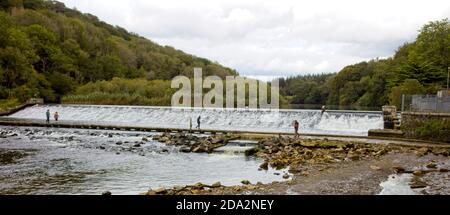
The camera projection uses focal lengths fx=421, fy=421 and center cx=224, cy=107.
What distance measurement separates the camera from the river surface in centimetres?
1444

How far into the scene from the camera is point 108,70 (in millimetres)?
83062

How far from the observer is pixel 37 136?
1157 inches

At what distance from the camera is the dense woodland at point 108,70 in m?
43.4

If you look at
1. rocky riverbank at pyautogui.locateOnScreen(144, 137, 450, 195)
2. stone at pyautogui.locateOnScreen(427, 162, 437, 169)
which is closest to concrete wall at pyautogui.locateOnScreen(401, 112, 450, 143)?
rocky riverbank at pyautogui.locateOnScreen(144, 137, 450, 195)

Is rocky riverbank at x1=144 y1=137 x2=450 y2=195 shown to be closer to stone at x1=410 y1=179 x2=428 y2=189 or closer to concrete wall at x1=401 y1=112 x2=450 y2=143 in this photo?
stone at x1=410 y1=179 x2=428 y2=189

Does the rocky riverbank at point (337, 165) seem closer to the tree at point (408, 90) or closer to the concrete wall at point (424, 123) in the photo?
the concrete wall at point (424, 123)

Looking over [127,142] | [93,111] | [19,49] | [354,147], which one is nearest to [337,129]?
[354,147]

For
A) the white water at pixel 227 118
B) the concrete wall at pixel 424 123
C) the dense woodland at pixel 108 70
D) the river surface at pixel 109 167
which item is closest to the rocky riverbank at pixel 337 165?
the river surface at pixel 109 167

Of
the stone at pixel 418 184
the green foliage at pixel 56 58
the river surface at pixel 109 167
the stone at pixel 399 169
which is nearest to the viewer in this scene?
the stone at pixel 418 184
